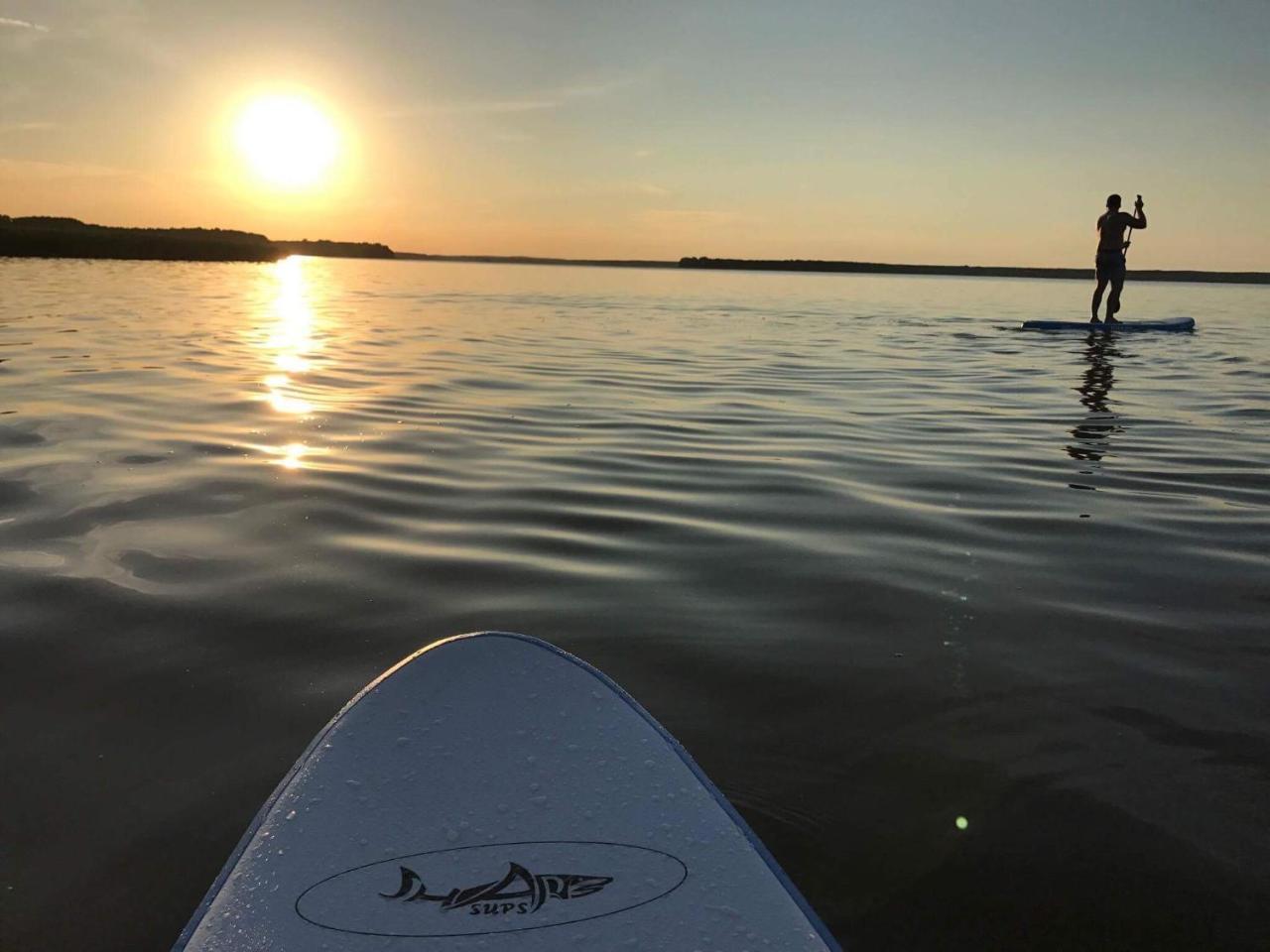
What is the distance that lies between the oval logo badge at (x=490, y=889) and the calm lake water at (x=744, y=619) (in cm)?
53

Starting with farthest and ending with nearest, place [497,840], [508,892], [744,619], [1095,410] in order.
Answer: [1095,410], [744,619], [497,840], [508,892]

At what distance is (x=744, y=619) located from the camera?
3537 millimetres

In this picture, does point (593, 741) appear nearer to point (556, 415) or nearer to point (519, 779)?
point (519, 779)

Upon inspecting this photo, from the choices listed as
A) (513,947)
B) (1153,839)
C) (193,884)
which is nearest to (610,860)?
(513,947)

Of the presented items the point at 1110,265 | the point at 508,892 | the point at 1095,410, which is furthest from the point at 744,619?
the point at 1110,265

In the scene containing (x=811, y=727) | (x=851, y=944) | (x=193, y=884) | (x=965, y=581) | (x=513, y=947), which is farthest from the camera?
(x=965, y=581)

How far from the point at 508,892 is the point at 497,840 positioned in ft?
0.50

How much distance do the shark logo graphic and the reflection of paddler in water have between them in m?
5.94

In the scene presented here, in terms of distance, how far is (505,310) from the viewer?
24.0 metres

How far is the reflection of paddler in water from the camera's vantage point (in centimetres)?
682

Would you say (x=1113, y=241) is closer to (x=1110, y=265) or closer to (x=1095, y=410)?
(x=1110, y=265)

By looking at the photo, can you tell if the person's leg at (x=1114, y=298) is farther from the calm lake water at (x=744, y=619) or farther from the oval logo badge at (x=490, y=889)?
the oval logo badge at (x=490, y=889)

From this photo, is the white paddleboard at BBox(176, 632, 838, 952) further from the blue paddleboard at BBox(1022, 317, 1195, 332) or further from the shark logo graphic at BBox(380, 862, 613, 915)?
the blue paddleboard at BBox(1022, 317, 1195, 332)

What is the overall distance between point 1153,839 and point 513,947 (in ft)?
5.34
